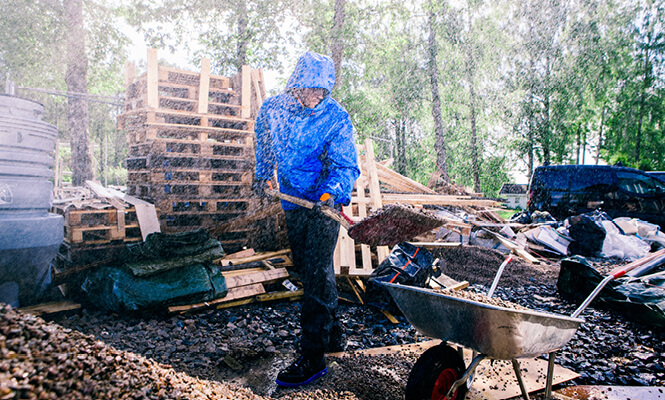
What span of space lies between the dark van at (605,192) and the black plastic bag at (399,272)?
8.24 m

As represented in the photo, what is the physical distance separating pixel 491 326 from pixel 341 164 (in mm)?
1459

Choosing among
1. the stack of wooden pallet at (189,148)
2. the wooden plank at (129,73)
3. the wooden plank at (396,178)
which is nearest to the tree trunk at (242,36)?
the wooden plank at (129,73)

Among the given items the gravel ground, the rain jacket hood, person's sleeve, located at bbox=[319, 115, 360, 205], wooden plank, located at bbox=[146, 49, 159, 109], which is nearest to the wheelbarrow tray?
the gravel ground

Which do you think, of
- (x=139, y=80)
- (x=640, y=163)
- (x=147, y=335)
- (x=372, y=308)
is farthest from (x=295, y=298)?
(x=640, y=163)

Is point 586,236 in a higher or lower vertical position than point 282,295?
higher

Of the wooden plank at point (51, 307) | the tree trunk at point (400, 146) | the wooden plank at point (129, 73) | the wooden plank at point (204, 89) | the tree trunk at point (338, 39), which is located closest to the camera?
the wooden plank at point (51, 307)

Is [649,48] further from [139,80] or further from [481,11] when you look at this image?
[139,80]

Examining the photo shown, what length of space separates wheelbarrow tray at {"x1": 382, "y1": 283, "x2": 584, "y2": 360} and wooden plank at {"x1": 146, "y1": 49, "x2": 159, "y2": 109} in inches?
176

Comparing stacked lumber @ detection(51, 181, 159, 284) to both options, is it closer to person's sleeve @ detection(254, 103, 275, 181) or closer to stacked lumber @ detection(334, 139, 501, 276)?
person's sleeve @ detection(254, 103, 275, 181)

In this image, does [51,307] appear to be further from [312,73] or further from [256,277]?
[312,73]

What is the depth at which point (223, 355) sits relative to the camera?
308 centimetres

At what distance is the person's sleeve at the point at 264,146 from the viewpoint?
3117 millimetres

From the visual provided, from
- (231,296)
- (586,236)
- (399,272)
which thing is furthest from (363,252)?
(586,236)

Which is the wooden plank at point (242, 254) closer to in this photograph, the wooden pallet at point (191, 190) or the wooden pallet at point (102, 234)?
the wooden pallet at point (191, 190)
